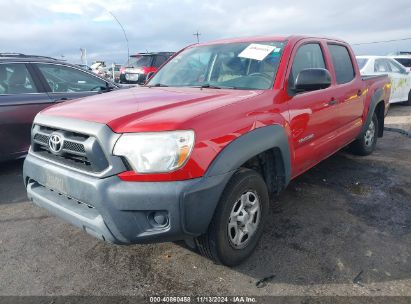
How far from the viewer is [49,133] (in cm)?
274

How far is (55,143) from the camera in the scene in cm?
258

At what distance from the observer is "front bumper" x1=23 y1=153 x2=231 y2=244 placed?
2178mm

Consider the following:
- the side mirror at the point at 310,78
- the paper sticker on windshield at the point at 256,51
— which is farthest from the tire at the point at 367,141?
the paper sticker on windshield at the point at 256,51

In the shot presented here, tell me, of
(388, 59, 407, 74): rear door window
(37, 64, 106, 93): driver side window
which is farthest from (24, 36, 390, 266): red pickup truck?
(388, 59, 407, 74): rear door window

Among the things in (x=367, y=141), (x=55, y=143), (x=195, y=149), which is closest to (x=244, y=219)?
(x=195, y=149)

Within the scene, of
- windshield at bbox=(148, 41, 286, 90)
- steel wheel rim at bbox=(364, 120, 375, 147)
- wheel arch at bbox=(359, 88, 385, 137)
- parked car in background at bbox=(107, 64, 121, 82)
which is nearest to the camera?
windshield at bbox=(148, 41, 286, 90)

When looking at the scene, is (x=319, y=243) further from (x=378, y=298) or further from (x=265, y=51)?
(x=265, y=51)

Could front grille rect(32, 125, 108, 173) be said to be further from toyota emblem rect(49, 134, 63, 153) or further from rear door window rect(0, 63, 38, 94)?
rear door window rect(0, 63, 38, 94)

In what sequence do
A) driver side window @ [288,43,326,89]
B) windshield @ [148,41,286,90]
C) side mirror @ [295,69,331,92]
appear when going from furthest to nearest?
1. driver side window @ [288,43,326,89]
2. windshield @ [148,41,286,90]
3. side mirror @ [295,69,331,92]

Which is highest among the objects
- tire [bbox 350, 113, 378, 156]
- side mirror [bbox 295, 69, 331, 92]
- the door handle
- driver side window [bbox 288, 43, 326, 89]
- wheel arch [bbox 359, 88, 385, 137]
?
driver side window [bbox 288, 43, 326, 89]

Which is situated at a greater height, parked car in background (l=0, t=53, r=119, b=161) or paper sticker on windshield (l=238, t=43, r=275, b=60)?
Result: paper sticker on windshield (l=238, t=43, r=275, b=60)

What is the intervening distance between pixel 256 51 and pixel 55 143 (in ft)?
6.44

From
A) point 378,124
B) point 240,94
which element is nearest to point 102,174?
point 240,94

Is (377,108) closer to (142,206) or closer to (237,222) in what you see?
(237,222)
